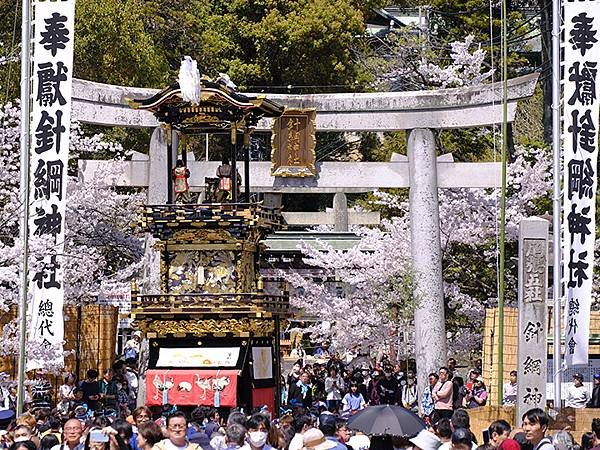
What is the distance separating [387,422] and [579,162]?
1066 centimetres

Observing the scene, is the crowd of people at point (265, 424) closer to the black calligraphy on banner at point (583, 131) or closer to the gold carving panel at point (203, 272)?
the gold carving panel at point (203, 272)

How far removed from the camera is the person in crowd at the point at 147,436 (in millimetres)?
11516

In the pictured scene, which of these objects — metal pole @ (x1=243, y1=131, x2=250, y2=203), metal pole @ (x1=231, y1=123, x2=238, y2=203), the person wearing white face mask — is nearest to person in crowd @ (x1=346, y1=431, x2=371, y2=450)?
the person wearing white face mask

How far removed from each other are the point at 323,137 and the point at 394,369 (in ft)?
61.5

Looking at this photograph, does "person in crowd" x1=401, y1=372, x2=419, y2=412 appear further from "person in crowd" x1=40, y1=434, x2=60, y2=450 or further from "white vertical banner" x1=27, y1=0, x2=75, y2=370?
"person in crowd" x1=40, y1=434, x2=60, y2=450

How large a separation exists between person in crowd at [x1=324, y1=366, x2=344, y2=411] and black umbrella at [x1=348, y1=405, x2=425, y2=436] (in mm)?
13389

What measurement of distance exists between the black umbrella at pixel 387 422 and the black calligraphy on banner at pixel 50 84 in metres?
11.4

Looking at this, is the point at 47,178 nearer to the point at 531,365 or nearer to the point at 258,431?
the point at 531,365

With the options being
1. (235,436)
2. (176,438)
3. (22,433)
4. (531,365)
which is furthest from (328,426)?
(531,365)

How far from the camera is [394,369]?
93.9ft

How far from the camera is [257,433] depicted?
1209cm

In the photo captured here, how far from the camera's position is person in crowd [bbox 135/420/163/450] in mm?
11516

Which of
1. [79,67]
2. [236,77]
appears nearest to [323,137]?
[236,77]

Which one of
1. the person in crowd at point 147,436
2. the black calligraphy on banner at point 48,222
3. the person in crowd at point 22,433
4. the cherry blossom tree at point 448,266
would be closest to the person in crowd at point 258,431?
the person in crowd at point 147,436
